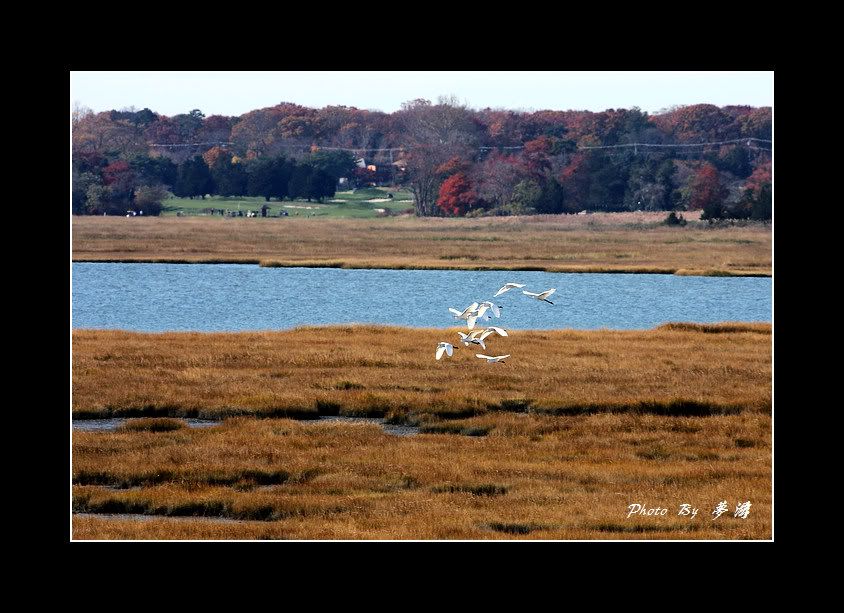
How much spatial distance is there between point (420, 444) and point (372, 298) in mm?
38399

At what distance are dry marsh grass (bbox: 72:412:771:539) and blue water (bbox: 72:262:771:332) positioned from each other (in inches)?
879

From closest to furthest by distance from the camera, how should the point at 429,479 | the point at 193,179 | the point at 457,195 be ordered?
1. the point at 429,479
2. the point at 457,195
3. the point at 193,179

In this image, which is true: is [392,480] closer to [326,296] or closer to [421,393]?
[421,393]

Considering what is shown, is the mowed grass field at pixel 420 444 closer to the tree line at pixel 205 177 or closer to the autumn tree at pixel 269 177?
the tree line at pixel 205 177

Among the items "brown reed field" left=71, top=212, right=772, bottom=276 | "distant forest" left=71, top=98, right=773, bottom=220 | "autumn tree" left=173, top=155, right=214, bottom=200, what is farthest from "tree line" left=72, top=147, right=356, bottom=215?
"brown reed field" left=71, top=212, right=772, bottom=276

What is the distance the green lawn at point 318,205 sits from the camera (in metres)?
108

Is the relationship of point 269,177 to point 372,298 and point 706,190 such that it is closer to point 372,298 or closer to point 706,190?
point 706,190

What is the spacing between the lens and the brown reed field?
79312 mm

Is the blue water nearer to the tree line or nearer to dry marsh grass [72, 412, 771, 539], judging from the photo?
dry marsh grass [72, 412, 771, 539]

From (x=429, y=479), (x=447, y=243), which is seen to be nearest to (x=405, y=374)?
(x=429, y=479)

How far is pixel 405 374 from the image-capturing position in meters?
30.6
